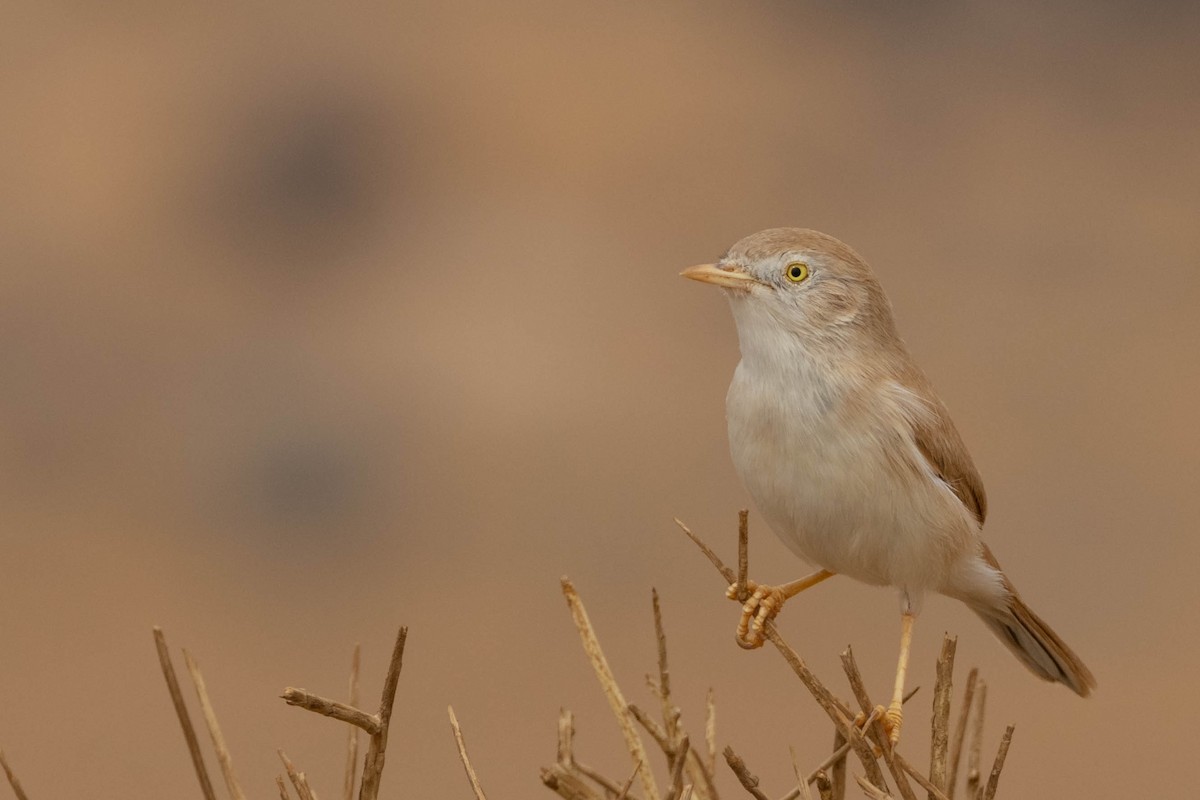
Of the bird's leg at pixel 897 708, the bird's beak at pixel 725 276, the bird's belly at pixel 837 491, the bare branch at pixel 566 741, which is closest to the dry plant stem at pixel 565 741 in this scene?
the bare branch at pixel 566 741

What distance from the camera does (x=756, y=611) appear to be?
3.89 metres

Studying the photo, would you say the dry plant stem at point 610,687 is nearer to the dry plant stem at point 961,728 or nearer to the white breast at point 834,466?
the dry plant stem at point 961,728

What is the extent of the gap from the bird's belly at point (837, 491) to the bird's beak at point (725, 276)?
383 millimetres

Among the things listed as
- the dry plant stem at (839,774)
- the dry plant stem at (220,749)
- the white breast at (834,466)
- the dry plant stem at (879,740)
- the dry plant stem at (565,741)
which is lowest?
the dry plant stem at (220,749)

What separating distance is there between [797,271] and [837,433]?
51 centimetres

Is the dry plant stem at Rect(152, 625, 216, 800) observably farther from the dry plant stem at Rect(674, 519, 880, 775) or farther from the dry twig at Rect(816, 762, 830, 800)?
the dry twig at Rect(816, 762, 830, 800)

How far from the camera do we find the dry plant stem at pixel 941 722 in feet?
8.99

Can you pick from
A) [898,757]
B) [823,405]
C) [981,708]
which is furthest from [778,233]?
[898,757]

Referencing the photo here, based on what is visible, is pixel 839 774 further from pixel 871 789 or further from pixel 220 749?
pixel 220 749

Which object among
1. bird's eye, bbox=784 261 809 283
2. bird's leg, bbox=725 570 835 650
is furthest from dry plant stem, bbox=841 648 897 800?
bird's eye, bbox=784 261 809 283

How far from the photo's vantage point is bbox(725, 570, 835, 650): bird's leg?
11.7 feet

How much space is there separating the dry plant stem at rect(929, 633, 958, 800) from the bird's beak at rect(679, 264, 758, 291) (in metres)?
1.41

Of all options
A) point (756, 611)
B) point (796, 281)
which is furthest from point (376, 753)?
point (796, 281)

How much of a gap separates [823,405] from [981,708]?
105 cm
